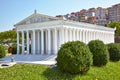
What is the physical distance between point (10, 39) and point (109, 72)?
234 ft

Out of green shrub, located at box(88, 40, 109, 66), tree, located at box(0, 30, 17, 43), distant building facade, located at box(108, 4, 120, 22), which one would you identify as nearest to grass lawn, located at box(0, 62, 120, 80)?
green shrub, located at box(88, 40, 109, 66)

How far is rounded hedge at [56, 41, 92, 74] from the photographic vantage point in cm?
1686

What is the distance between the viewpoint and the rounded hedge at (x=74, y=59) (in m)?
16.9

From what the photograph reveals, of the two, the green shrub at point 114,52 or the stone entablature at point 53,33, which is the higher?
the stone entablature at point 53,33

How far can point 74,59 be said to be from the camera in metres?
16.8

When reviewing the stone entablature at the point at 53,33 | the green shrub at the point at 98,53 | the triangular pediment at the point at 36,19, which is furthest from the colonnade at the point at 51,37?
the green shrub at the point at 98,53

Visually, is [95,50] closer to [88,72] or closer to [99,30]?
[88,72]

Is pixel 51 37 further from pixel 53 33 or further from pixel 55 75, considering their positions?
pixel 55 75

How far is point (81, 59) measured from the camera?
55.9 ft

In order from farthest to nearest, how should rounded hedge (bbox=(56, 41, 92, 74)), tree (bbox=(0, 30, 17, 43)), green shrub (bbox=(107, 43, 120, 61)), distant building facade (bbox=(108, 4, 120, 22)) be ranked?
distant building facade (bbox=(108, 4, 120, 22))
tree (bbox=(0, 30, 17, 43))
green shrub (bbox=(107, 43, 120, 61))
rounded hedge (bbox=(56, 41, 92, 74))

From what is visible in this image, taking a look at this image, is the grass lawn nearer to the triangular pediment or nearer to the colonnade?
the colonnade

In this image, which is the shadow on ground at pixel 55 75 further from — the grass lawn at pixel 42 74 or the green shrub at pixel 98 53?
the green shrub at pixel 98 53

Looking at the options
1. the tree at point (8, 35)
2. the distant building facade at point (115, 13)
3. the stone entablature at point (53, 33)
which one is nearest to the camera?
the stone entablature at point (53, 33)

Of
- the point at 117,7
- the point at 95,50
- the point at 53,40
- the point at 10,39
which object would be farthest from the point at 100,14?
the point at 95,50
